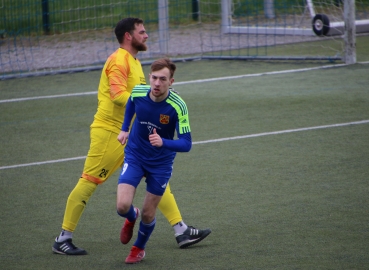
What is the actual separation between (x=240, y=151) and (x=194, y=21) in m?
10.8

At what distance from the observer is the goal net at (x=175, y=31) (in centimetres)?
1565

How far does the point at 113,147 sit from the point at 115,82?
59cm

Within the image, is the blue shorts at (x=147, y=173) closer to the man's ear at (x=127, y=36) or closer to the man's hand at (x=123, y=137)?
the man's hand at (x=123, y=137)

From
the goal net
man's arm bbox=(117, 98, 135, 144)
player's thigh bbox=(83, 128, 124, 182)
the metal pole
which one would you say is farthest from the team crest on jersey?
the metal pole

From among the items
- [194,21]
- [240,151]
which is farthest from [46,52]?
[240,151]

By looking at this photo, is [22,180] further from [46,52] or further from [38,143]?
[46,52]

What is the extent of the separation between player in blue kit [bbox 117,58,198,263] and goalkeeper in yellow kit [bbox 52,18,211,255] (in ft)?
1.14

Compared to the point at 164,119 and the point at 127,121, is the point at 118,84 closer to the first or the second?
the point at 127,121

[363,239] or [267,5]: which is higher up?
[267,5]

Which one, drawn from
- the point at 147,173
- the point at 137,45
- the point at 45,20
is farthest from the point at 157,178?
the point at 45,20

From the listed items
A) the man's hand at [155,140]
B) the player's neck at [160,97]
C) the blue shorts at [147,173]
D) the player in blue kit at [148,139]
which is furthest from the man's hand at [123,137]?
the man's hand at [155,140]

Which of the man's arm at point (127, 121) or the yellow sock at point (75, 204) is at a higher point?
the man's arm at point (127, 121)

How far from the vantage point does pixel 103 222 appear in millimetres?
6863

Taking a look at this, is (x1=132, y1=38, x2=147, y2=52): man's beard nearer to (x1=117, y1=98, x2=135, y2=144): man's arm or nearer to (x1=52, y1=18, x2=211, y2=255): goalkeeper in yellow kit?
(x1=52, y1=18, x2=211, y2=255): goalkeeper in yellow kit
